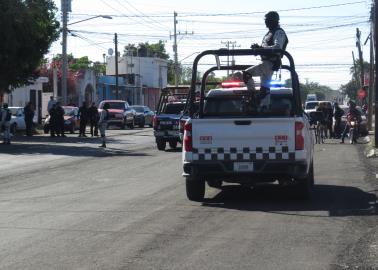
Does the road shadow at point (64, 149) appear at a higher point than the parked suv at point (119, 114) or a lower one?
lower

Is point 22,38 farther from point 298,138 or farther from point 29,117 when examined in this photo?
point 298,138

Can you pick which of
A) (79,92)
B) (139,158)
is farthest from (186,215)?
(79,92)

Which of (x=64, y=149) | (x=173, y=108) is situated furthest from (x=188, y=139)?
(x=64, y=149)

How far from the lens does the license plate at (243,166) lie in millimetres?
11883

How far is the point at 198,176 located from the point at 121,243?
3.51 meters

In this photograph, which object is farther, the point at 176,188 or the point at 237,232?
the point at 176,188

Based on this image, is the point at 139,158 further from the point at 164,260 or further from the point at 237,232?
the point at 164,260

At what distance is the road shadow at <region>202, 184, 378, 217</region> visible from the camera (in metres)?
11.5

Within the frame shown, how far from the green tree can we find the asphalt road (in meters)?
13.8

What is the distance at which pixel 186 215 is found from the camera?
11008 mm

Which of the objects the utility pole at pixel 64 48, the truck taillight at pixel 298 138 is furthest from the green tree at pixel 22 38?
the truck taillight at pixel 298 138

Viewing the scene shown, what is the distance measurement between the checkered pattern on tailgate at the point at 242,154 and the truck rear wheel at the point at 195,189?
0.58 meters

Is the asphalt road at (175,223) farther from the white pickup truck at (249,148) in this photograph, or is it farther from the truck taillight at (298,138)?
the truck taillight at (298,138)

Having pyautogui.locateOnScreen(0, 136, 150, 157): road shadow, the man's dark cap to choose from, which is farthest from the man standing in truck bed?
pyautogui.locateOnScreen(0, 136, 150, 157): road shadow
